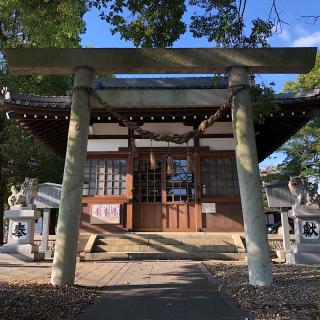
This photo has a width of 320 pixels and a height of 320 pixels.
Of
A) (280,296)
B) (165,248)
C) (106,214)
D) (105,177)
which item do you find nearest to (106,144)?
(105,177)

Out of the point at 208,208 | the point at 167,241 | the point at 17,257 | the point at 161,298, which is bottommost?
the point at 161,298

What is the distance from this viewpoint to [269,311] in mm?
4262

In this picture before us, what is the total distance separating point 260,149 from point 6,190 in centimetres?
1318

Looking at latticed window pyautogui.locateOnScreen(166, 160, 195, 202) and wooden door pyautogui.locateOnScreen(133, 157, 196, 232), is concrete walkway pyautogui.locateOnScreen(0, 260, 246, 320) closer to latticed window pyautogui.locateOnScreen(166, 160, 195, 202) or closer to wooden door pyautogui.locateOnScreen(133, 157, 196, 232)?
wooden door pyautogui.locateOnScreen(133, 157, 196, 232)

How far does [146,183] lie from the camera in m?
12.8

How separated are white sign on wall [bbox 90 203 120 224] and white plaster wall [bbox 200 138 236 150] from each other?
368 centimetres

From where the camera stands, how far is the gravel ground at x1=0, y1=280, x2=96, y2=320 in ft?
13.5

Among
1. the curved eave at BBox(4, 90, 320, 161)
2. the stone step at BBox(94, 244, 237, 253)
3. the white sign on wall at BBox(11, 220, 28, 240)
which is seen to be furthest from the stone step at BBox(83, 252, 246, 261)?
the curved eave at BBox(4, 90, 320, 161)

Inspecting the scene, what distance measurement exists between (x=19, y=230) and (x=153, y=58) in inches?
279

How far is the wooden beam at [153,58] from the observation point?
627 centimetres

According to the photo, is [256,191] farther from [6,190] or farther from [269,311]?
[6,190]

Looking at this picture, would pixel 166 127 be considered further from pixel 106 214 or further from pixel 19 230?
pixel 19 230

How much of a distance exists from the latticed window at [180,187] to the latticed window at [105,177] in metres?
1.56

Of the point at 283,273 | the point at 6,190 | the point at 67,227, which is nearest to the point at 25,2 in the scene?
the point at 67,227
